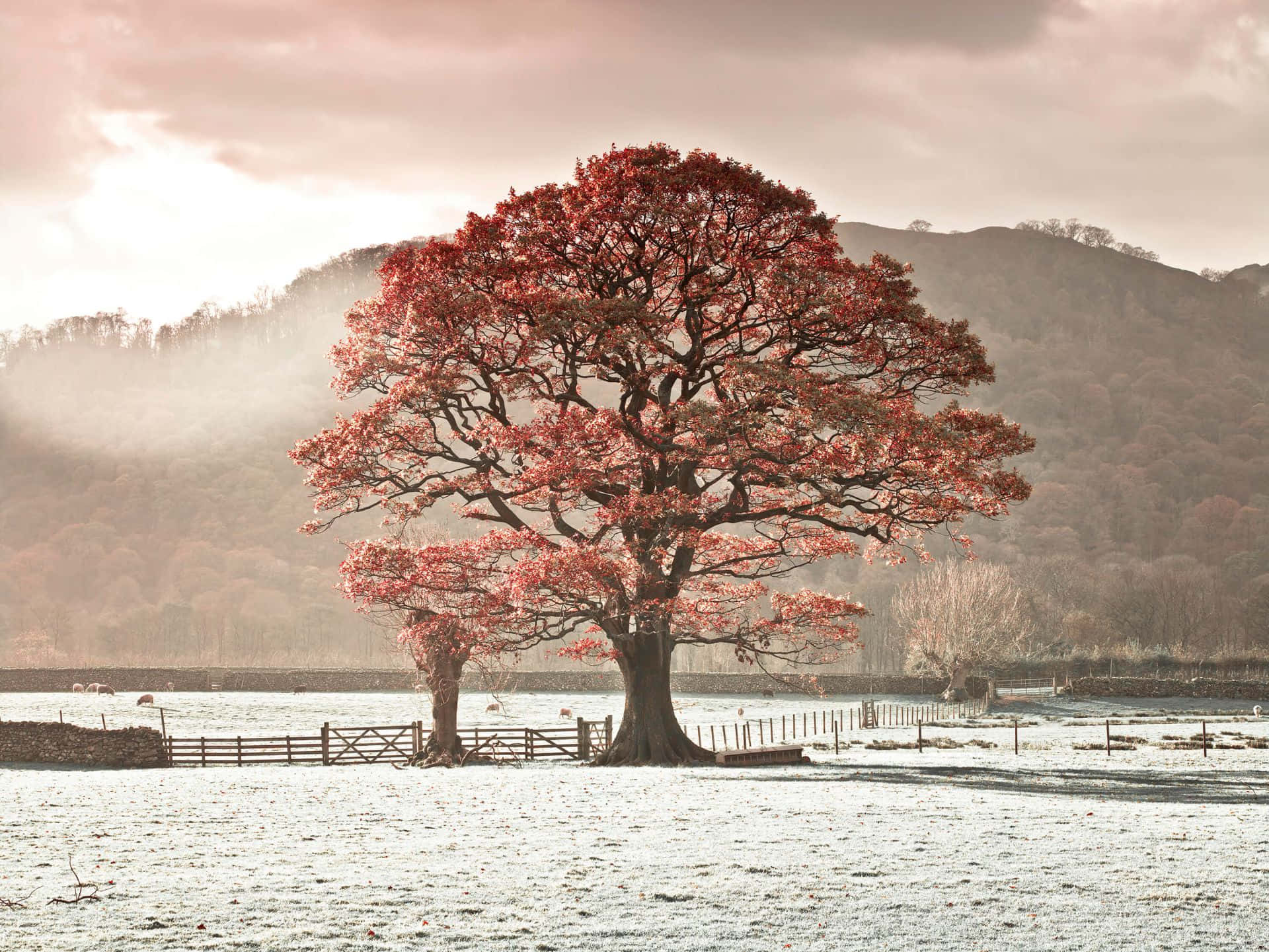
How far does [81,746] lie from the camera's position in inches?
1326

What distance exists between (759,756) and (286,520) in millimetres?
139930

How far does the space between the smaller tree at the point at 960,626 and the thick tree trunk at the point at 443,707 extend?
38130mm

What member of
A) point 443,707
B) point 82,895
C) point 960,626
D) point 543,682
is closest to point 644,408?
point 443,707

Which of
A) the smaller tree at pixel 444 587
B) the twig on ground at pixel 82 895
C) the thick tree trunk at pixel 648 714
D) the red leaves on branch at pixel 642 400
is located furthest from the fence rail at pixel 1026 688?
the twig on ground at pixel 82 895

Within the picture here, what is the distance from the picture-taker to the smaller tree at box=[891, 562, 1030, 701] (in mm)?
62844

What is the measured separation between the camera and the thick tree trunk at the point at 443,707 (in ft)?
101

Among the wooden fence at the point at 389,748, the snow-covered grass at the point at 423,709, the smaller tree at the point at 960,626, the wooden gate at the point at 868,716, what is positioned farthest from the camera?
the smaller tree at the point at 960,626

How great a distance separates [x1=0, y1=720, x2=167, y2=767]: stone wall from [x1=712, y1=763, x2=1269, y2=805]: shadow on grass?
18.9m

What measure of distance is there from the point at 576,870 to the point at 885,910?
11.7ft

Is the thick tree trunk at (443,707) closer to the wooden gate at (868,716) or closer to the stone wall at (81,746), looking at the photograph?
the stone wall at (81,746)

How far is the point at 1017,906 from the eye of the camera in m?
10.9

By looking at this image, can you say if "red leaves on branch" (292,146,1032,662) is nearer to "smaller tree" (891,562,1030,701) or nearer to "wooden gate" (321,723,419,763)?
"wooden gate" (321,723,419,763)

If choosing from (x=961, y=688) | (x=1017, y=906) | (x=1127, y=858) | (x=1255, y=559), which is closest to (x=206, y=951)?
(x=1017, y=906)

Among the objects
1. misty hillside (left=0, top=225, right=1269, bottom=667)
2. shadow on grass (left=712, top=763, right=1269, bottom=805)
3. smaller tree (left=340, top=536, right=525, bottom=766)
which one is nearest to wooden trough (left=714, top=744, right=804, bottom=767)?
shadow on grass (left=712, top=763, right=1269, bottom=805)
